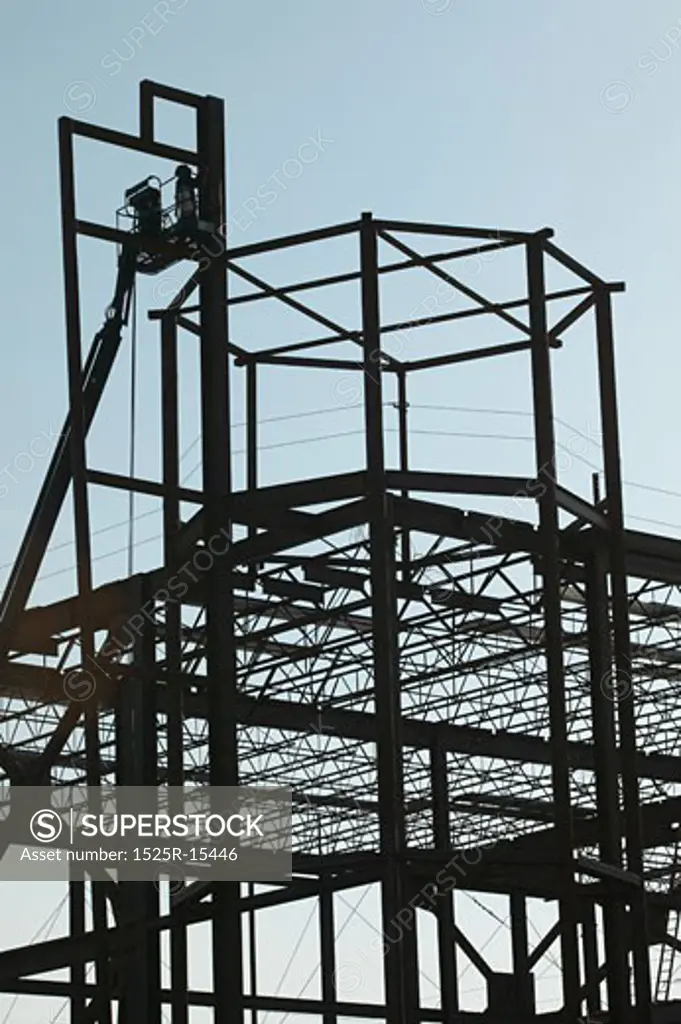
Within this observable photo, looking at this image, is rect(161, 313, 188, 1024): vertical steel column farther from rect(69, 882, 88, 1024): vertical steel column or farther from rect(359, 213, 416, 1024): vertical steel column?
rect(69, 882, 88, 1024): vertical steel column

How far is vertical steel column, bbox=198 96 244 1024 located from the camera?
2372 cm

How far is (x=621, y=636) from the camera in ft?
85.0

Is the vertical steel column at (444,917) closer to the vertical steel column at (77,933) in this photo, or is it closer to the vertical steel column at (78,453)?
the vertical steel column at (78,453)

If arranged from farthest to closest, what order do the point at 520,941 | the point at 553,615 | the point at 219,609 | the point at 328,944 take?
the point at 328,944, the point at 520,941, the point at 219,609, the point at 553,615

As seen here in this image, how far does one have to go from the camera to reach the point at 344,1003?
3600cm

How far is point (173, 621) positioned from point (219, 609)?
172cm

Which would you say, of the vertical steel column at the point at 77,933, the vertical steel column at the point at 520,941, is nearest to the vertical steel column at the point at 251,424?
the vertical steel column at the point at 77,933

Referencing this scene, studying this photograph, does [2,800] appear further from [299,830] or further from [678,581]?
[678,581]

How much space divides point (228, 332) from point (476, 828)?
3159 cm

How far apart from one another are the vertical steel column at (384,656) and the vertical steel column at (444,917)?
34.6 inches

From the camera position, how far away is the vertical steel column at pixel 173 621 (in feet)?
81.8

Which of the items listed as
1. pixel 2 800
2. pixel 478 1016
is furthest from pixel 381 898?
pixel 2 800

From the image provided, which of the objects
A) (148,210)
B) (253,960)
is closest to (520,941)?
(253,960)

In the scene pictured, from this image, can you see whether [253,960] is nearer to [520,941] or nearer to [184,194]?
[520,941]
